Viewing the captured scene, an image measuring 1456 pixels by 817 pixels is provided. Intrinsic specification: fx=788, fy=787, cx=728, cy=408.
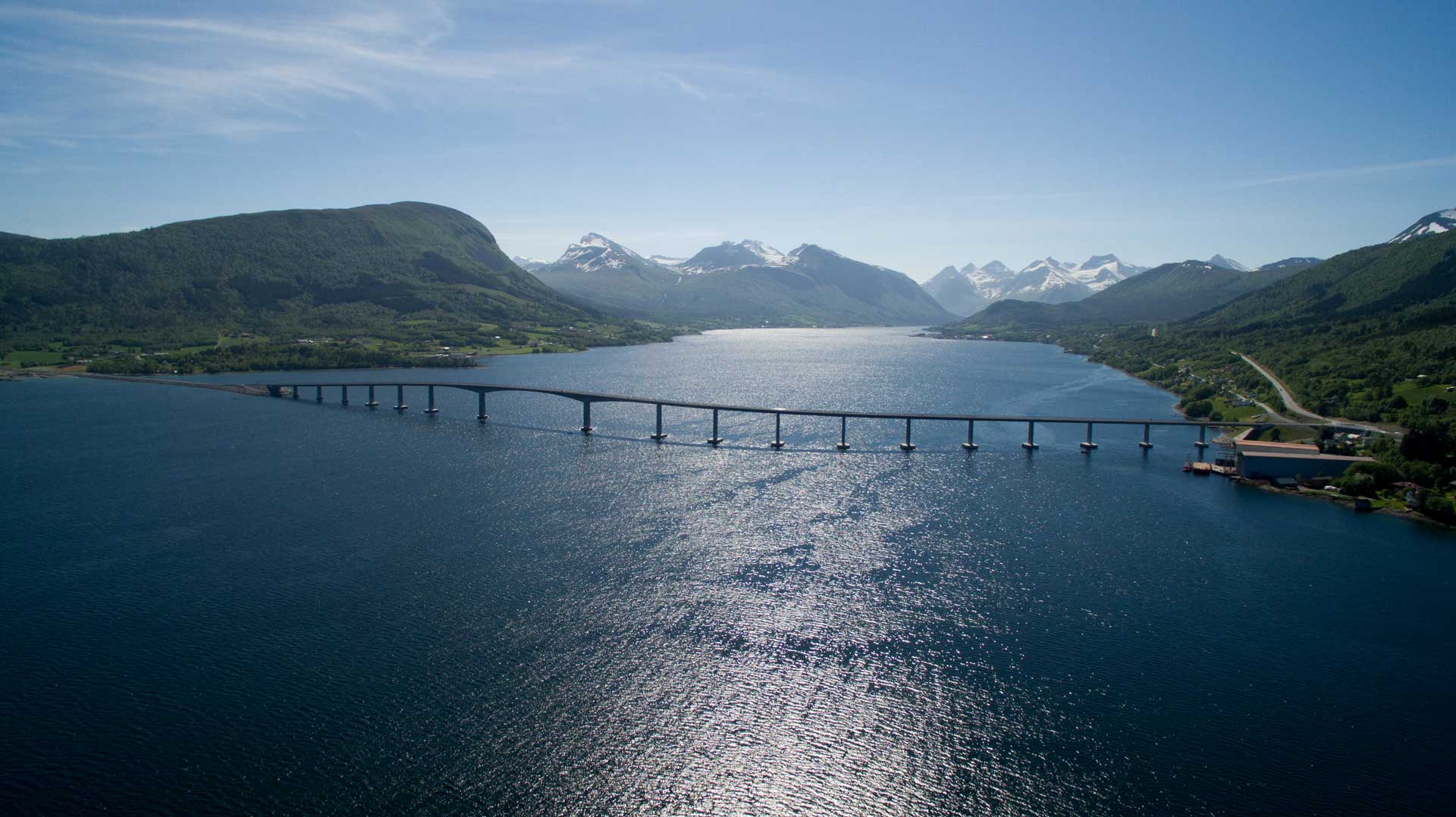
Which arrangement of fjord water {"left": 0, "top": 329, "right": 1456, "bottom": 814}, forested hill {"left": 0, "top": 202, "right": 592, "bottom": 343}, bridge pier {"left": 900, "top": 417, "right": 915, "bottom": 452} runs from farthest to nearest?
forested hill {"left": 0, "top": 202, "right": 592, "bottom": 343}
bridge pier {"left": 900, "top": 417, "right": 915, "bottom": 452}
fjord water {"left": 0, "top": 329, "right": 1456, "bottom": 814}

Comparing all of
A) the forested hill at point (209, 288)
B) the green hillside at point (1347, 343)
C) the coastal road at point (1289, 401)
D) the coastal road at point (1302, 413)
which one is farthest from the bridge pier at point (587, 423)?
the forested hill at point (209, 288)

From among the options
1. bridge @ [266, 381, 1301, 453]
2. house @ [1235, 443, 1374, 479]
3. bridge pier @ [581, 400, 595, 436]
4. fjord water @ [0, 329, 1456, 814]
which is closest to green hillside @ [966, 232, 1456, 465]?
house @ [1235, 443, 1374, 479]

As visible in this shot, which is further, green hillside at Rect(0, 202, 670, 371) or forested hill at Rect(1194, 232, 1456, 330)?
green hillside at Rect(0, 202, 670, 371)

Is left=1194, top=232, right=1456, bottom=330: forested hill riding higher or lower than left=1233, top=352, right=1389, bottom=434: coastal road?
higher

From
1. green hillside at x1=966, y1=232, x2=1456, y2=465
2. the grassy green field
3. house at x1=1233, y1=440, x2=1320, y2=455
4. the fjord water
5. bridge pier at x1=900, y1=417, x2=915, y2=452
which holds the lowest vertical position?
the fjord water

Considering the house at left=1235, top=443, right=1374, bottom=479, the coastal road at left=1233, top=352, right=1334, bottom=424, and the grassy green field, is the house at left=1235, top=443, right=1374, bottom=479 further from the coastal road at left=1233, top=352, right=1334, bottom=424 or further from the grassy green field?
the grassy green field

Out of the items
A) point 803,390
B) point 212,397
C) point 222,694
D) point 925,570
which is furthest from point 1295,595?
point 212,397

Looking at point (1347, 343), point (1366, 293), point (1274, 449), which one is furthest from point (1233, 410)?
point (1366, 293)

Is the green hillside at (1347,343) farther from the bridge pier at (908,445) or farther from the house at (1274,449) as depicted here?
the bridge pier at (908,445)
